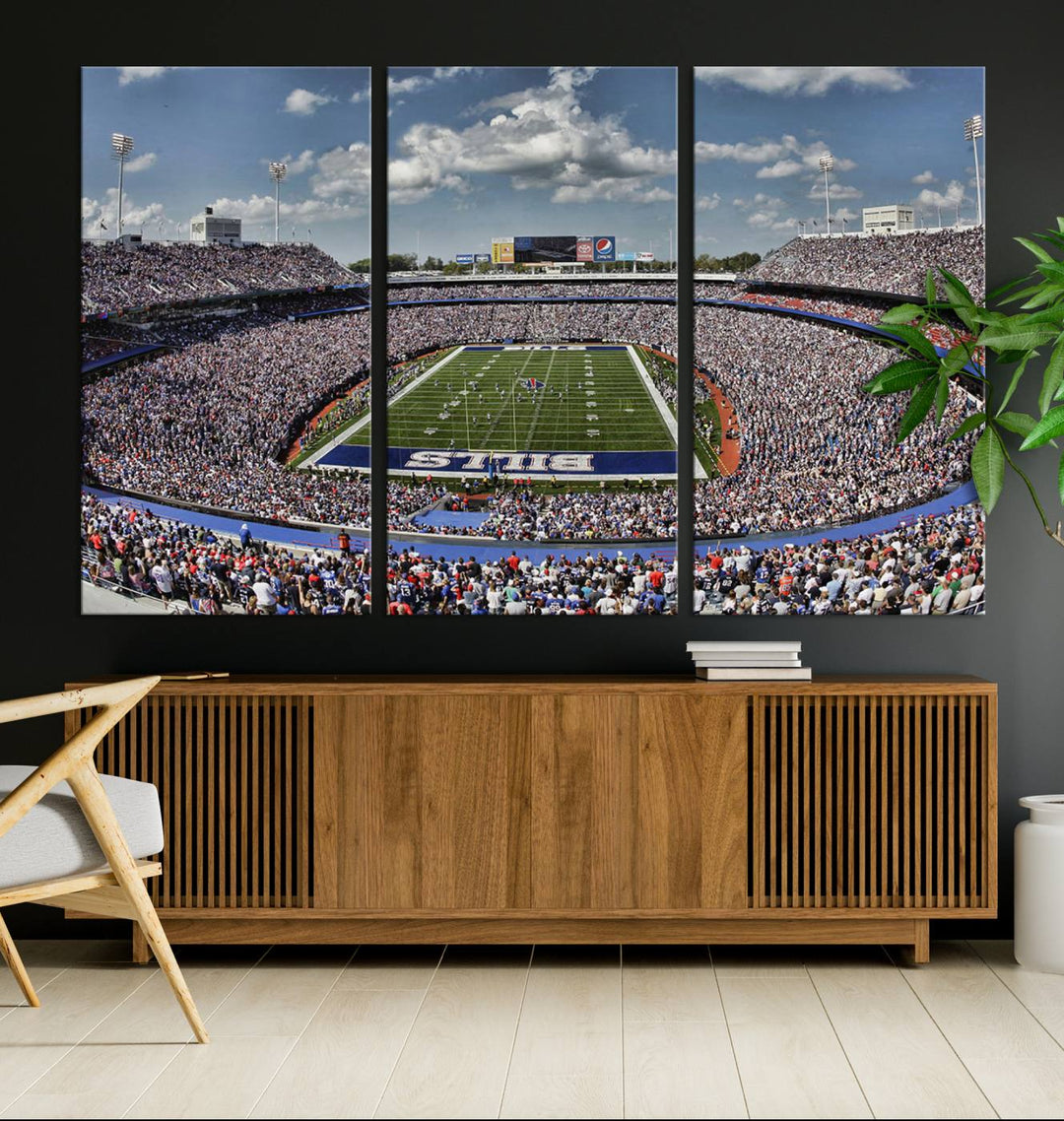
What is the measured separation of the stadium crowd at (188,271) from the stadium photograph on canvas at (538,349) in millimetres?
260

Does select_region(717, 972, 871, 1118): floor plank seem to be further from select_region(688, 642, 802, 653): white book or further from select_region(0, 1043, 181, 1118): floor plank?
select_region(0, 1043, 181, 1118): floor plank

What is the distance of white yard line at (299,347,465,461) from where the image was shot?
377 cm

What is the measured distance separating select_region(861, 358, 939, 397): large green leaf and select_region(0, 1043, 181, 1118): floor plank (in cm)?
257

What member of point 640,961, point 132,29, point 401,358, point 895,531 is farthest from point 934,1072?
point 132,29

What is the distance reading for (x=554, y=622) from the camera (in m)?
3.75

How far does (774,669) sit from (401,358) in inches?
58.2

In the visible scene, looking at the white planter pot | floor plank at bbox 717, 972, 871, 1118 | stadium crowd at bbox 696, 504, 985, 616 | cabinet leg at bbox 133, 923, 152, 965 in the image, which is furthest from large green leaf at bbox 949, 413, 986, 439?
cabinet leg at bbox 133, 923, 152, 965

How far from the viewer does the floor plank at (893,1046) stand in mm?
2490

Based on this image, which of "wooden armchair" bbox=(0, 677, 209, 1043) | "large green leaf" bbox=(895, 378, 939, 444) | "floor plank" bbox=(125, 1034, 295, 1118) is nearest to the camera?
"floor plank" bbox=(125, 1034, 295, 1118)

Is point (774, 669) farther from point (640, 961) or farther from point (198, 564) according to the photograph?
point (198, 564)

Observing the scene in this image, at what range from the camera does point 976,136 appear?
12.2 ft

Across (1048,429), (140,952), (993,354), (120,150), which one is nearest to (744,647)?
(1048,429)

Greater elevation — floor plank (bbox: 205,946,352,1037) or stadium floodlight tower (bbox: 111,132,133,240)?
stadium floodlight tower (bbox: 111,132,133,240)

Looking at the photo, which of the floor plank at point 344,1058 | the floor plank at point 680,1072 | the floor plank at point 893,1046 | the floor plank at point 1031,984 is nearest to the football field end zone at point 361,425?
the floor plank at point 344,1058
